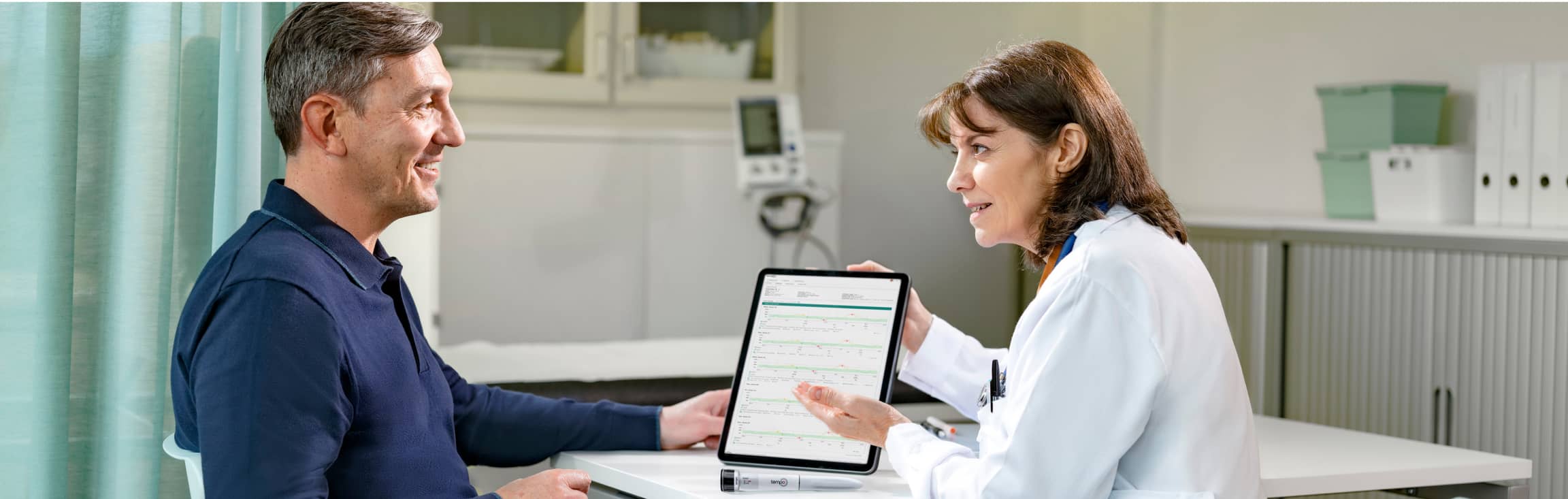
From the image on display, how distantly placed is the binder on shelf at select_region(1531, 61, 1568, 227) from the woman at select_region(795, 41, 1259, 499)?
1829 mm

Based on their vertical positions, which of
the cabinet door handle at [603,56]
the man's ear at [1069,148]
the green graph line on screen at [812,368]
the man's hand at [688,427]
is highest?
the cabinet door handle at [603,56]

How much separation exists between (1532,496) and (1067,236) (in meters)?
1.86

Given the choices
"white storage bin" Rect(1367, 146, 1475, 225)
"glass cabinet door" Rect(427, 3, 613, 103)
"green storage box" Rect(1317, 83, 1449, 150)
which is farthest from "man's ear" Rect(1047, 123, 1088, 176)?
"glass cabinet door" Rect(427, 3, 613, 103)

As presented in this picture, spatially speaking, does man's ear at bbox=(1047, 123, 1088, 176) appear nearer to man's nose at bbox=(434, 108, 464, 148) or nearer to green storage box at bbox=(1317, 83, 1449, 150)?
man's nose at bbox=(434, 108, 464, 148)

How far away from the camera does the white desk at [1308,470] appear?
1.64 meters

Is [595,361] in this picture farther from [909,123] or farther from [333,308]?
[909,123]

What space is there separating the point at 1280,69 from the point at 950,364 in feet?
8.45

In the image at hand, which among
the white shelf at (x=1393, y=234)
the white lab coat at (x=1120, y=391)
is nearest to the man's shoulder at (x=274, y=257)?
the white lab coat at (x=1120, y=391)

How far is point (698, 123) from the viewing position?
420 cm

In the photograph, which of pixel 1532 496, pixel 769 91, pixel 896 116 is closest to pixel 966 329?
pixel 896 116

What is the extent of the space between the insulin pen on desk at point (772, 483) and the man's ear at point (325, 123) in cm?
57

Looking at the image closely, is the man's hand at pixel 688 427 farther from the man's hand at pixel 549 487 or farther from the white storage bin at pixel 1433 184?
the white storage bin at pixel 1433 184

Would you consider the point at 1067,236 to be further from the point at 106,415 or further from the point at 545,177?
the point at 545,177

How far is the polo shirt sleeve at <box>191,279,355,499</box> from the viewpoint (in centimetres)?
130
